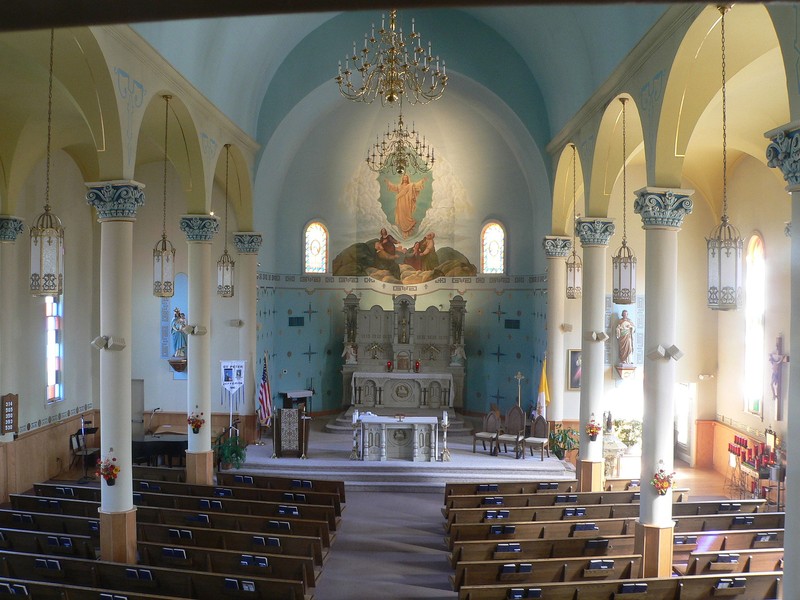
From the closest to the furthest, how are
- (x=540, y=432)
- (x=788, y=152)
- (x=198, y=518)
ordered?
(x=788, y=152) < (x=198, y=518) < (x=540, y=432)

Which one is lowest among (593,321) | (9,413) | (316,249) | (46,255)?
(9,413)

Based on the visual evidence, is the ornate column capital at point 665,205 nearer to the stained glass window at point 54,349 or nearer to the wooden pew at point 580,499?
the wooden pew at point 580,499

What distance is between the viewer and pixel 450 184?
25625mm

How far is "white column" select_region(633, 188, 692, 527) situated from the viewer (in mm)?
11422

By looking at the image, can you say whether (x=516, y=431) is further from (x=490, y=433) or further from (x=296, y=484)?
(x=296, y=484)

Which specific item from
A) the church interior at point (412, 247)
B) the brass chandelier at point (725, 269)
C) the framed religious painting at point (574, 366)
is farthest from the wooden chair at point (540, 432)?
the brass chandelier at point (725, 269)

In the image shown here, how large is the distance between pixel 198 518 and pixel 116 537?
4.75 ft

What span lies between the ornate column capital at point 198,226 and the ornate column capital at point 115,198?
181 inches

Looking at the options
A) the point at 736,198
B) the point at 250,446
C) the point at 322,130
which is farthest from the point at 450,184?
the point at 250,446

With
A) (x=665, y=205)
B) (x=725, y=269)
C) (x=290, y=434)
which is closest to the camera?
(x=725, y=269)

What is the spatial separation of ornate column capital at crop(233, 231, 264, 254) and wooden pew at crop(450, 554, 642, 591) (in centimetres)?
1376

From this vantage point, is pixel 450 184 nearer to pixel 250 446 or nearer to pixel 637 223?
pixel 637 223

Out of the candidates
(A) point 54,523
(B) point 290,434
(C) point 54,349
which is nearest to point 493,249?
(B) point 290,434

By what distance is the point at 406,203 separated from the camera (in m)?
25.9
